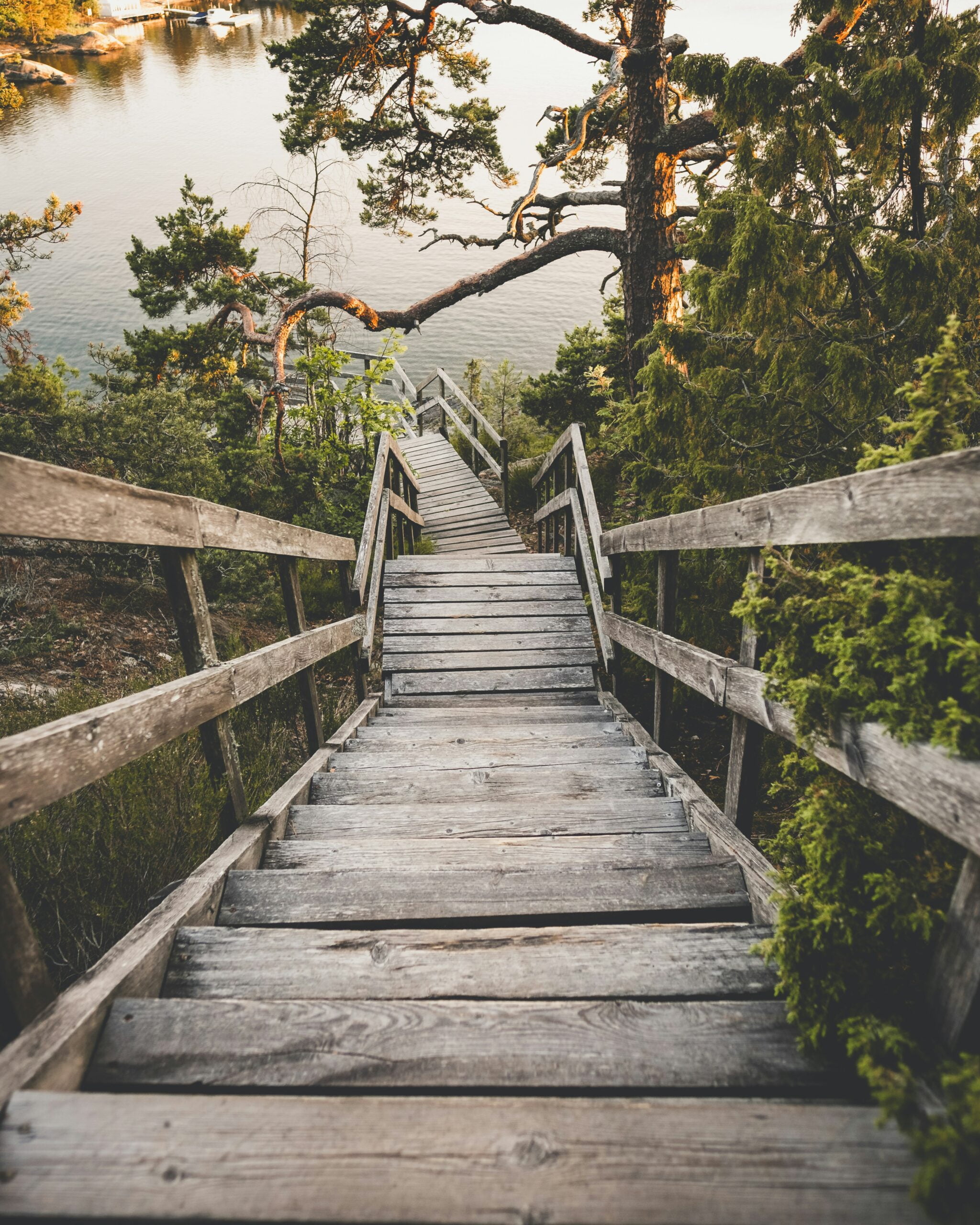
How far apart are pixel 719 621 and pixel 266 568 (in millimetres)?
4907

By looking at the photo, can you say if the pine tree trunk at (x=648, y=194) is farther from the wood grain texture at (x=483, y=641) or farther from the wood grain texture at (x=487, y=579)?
the wood grain texture at (x=483, y=641)

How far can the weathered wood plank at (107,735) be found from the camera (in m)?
1.07

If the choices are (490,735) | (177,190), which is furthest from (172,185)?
(490,735)

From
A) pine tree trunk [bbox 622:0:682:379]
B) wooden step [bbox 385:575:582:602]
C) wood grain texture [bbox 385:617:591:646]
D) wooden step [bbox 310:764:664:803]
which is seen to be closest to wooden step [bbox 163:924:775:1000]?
wooden step [bbox 310:764:664:803]

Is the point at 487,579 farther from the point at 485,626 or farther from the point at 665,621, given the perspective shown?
the point at 665,621

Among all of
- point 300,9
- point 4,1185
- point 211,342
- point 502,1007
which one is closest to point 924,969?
point 502,1007

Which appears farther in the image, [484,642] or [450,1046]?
[484,642]

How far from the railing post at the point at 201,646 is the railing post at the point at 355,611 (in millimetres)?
1897

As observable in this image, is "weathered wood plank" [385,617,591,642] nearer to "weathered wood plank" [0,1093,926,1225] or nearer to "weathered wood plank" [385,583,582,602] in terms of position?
"weathered wood plank" [385,583,582,602]

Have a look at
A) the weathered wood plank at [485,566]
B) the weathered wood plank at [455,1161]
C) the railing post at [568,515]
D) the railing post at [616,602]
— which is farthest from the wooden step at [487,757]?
the railing post at [568,515]

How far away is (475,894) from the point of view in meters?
1.71

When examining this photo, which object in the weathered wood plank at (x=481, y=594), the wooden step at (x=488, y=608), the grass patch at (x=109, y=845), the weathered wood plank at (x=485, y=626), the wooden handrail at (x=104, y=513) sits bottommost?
the grass patch at (x=109, y=845)

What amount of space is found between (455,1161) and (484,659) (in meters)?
3.70

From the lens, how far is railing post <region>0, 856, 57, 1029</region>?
109 cm
